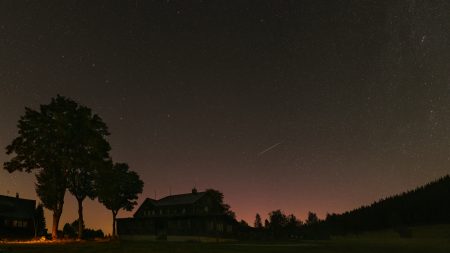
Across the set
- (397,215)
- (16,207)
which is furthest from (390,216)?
(16,207)

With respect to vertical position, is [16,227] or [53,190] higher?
[53,190]

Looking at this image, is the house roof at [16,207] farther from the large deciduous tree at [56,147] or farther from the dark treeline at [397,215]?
the dark treeline at [397,215]

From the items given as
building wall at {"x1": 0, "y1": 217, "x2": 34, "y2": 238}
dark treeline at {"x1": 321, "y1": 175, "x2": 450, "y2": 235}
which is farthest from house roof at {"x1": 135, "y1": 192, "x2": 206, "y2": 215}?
dark treeline at {"x1": 321, "y1": 175, "x2": 450, "y2": 235}

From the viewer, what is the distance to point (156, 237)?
66312 mm

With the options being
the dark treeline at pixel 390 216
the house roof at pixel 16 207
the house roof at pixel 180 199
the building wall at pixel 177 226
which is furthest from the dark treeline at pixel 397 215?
the house roof at pixel 16 207

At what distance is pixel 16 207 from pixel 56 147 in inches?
755

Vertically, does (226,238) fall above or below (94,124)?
below

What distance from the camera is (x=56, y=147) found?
162 feet

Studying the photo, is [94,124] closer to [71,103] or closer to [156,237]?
[71,103]

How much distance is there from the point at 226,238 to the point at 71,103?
94.7 feet

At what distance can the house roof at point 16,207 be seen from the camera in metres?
59.3

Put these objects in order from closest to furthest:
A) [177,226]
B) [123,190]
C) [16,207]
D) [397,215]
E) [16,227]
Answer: [16,227] → [16,207] → [177,226] → [123,190] → [397,215]

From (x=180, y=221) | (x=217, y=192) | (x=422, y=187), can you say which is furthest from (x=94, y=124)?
(x=422, y=187)

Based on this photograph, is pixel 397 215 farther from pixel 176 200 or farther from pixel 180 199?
pixel 176 200
